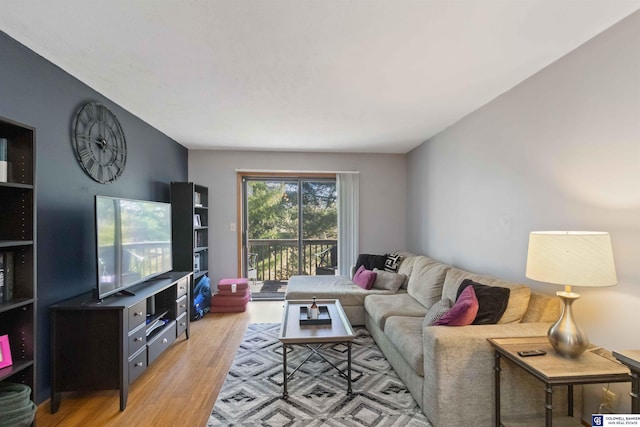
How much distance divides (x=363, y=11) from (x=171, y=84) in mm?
1701

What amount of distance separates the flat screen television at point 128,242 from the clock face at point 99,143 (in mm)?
407

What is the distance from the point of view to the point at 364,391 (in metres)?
2.42

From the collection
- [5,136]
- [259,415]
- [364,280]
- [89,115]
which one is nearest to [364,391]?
[259,415]

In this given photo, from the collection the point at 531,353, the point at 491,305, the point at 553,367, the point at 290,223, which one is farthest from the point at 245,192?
the point at 553,367

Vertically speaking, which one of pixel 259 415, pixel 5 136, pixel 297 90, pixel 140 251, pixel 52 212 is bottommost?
pixel 259 415

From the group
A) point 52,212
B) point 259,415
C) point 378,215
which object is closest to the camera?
point 259,415

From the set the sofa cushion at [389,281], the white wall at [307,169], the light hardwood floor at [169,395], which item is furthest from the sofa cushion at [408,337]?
the white wall at [307,169]

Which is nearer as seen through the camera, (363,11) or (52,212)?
(363,11)

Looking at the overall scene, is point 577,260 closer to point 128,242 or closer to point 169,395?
point 169,395

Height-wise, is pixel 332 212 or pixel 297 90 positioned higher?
pixel 297 90

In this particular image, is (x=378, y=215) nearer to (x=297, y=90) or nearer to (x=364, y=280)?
(x=364, y=280)

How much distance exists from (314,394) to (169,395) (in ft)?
3.64

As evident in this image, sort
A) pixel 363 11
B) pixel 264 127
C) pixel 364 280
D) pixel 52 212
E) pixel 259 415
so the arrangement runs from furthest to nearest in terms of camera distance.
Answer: pixel 364 280 → pixel 264 127 → pixel 52 212 → pixel 259 415 → pixel 363 11

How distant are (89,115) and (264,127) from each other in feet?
5.53
